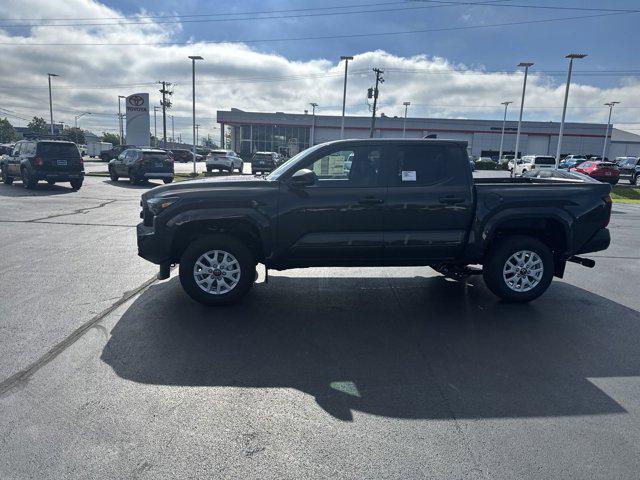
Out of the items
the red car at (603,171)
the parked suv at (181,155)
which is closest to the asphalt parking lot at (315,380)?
the red car at (603,171)

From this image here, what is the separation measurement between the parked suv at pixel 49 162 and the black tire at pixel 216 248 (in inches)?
614

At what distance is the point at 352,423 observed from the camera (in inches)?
126

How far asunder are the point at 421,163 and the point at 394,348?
2384 millimetres

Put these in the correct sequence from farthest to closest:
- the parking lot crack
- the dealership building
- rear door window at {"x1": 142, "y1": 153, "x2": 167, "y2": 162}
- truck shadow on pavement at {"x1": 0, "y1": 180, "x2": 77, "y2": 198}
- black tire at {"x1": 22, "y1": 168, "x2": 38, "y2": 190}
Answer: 1. the dealership building
2. rear door window at {"x1": 142, "y1": 153, "x2": 167, "y2": 162}
3. black tire at {"x1": 22, "y1": 168, "x2": 38, "y2": 190}
4. truck shadow on pavement at {"x1": 0, "y1": 180, "x2": 77, "y2": 198}
5. the parking lot crack

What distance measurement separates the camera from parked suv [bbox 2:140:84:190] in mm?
18078

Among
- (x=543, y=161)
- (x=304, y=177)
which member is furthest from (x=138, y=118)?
(x=304, y=177)

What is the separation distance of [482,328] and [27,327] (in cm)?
476

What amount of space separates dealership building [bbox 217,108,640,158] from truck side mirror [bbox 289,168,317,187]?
65163 millimetres

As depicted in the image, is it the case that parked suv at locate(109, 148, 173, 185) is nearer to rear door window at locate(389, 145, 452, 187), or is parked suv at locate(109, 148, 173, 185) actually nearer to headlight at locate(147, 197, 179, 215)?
headlight at locate(147, 197, 179, 215)

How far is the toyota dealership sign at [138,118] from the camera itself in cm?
3991

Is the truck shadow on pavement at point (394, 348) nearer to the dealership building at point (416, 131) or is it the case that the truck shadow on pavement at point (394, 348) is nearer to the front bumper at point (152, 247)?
the front bumper at point (152, 247)

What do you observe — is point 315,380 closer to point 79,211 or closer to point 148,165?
point 79,211

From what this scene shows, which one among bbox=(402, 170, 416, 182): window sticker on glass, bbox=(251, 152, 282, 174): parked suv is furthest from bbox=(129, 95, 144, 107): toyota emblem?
bbox=(402, 170, 416, 182): window sticker on glass

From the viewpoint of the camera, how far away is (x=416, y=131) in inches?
2800
